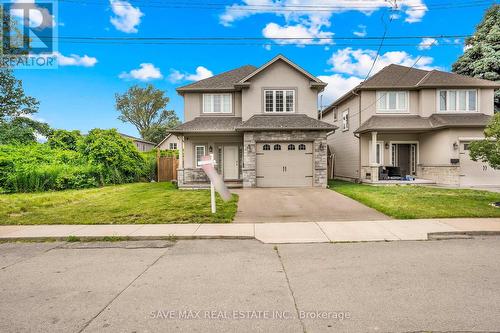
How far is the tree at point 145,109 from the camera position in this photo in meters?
51.5

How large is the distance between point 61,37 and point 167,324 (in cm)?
1566

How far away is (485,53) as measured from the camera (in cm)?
2534

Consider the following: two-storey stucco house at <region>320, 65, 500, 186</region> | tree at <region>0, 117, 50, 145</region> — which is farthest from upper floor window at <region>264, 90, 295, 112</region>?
tree at <region>0, 117, 50, 145</region>

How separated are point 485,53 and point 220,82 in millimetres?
24187

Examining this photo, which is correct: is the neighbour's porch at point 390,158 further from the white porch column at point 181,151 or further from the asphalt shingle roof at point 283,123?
the white porch column at point 181,151

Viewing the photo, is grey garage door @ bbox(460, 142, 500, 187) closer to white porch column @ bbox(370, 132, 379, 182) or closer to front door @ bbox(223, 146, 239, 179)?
white porch column @ bbox(370, 132, 379, 182)

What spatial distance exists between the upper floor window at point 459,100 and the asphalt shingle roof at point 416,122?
64cm

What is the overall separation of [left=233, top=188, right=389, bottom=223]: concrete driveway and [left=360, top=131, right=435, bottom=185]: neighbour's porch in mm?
6211

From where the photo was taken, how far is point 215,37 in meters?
14.7

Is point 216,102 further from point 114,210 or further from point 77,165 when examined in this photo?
point 114,210

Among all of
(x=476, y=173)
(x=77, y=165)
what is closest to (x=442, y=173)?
(x=476, y=173)

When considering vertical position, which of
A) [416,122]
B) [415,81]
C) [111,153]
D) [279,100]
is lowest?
[111,153]

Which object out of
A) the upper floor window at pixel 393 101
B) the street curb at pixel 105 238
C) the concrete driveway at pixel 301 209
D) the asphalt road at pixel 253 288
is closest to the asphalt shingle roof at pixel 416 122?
the upper floor window at pixel 393 101

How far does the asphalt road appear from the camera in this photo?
308 cm
